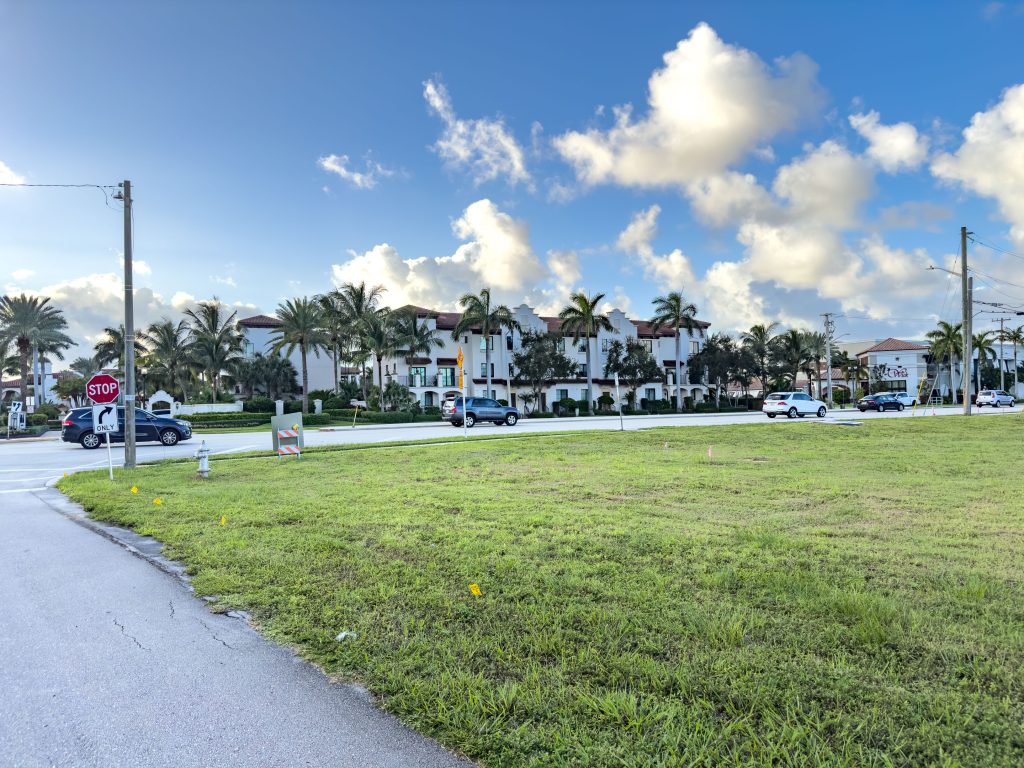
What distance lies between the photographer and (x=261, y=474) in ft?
46.4

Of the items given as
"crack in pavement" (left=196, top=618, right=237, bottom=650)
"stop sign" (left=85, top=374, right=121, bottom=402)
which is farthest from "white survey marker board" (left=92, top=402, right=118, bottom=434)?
"crack in pavement" (left=196, top=618, right=237, bottom=650)

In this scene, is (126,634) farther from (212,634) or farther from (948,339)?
(948,339)

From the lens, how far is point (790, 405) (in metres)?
39.8

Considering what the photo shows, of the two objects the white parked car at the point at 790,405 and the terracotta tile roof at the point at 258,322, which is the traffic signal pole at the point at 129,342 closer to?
the white parked car at the point at 790,405

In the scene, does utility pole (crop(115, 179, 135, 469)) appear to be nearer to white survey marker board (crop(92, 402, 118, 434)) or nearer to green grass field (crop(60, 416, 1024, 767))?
white survey marker board (crop(92, 402, 118, 434))

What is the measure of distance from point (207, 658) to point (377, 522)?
383 cm

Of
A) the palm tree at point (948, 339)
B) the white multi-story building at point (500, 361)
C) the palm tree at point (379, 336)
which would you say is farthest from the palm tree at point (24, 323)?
the palm tree at point (948, 339)

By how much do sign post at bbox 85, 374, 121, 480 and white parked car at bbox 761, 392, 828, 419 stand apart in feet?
120

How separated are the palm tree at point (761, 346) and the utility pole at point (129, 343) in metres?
71.7

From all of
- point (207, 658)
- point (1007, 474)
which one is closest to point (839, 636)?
point (207, 658)

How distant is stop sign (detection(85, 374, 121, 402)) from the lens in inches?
576

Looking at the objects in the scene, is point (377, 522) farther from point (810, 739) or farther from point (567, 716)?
point (810, 739)

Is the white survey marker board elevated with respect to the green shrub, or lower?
elevated

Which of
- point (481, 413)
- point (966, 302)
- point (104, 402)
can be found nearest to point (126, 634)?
point (104, 402)
